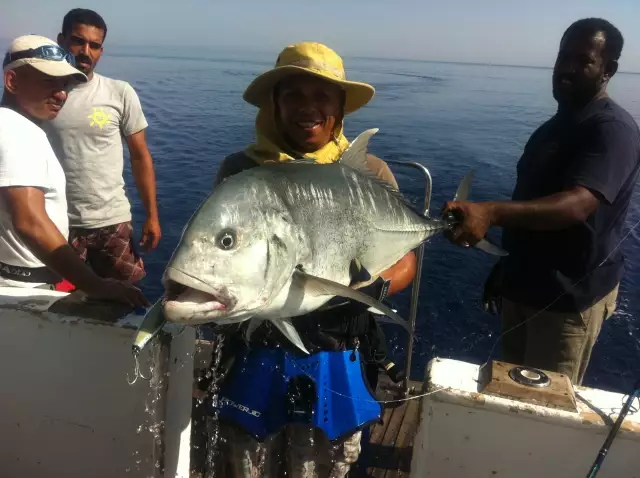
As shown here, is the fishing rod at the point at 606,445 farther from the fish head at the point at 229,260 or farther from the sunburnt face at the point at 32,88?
the sunburnt face at the point at 32,88

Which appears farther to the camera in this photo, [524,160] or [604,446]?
[524,160]

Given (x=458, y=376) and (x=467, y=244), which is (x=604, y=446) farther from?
(x=467, y=244)

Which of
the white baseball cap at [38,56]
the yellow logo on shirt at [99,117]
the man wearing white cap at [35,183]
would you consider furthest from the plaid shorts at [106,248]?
the white baseball cap at [38,56]

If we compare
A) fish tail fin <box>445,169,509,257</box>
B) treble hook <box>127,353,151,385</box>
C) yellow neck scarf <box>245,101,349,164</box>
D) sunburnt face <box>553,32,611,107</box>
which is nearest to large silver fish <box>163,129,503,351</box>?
yellow neck scarf <box>245,101,349,164</box>

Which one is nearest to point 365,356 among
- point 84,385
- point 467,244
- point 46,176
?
point 467,244

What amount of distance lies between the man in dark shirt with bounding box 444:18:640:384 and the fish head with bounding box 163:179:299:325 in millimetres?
1387

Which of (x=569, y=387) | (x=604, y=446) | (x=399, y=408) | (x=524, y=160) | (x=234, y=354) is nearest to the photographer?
(x=604, y=446)

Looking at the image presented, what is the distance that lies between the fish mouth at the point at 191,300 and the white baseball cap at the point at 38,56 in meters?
1.80

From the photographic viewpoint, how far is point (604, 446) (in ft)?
6.31

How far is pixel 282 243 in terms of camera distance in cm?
174

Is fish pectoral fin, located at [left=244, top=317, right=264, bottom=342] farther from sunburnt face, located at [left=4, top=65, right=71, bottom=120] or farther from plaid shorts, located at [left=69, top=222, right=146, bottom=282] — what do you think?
plaid shorts, located at [left=69, top=222, right=146, bottom=282]

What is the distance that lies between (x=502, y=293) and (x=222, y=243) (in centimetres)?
236

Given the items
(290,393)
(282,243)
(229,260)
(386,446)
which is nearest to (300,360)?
(290,393)

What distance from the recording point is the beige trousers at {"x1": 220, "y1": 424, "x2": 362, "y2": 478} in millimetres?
2318
